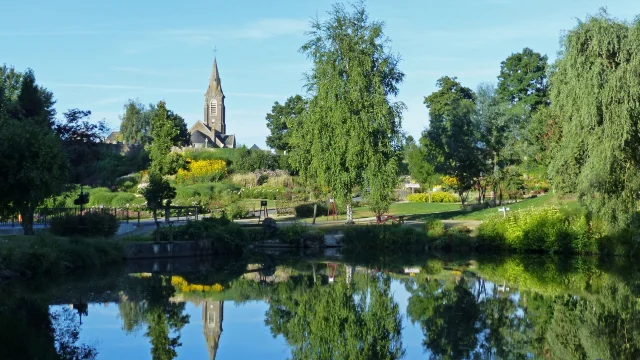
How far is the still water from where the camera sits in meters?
13.3

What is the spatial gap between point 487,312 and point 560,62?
12.5 meters

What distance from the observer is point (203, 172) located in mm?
59812

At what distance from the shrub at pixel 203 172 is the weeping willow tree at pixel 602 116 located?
35151 mm

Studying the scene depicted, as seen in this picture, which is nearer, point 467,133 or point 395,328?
point 395,328

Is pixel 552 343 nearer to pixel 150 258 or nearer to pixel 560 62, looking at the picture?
pixel 560 62

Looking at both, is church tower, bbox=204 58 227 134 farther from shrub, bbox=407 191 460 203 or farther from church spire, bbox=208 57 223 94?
shrub, bbox=407 191 460 203

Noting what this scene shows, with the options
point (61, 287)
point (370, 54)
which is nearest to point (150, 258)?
point (61, 287)

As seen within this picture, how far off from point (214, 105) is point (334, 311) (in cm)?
11086

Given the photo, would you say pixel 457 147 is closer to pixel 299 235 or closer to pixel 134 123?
pixel 299 235

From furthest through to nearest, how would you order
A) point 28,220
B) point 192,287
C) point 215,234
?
point 215,234 < point 28,220 < point 192,287

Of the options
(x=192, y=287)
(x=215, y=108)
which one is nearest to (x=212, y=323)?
(x=192, y=287)

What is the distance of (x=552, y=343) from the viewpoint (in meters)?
14.1

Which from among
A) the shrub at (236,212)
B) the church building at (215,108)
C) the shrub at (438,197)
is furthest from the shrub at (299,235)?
the church building at (215,108)

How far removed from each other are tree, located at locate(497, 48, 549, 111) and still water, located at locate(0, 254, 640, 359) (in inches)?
1737
